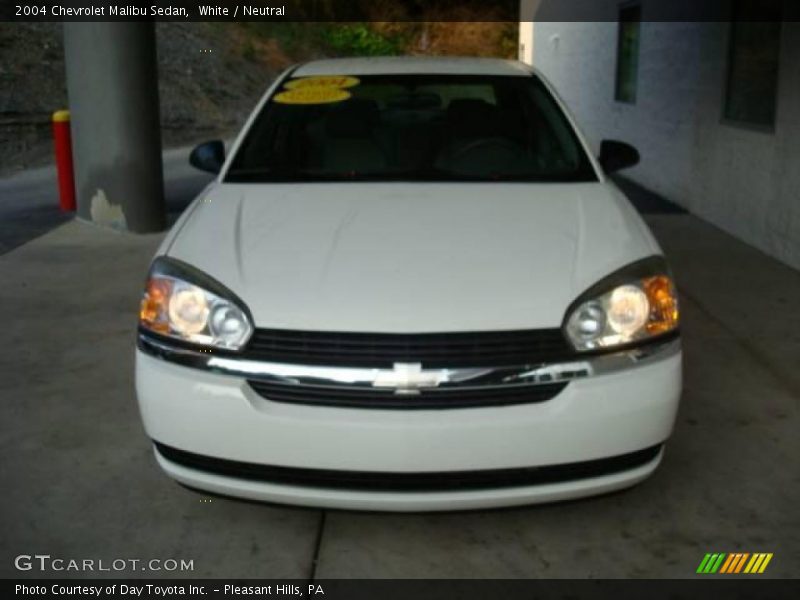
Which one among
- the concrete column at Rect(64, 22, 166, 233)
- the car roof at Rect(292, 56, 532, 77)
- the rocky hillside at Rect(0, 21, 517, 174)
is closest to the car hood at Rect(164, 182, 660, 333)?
the car roof at Rect(292, 56, 532, 77)

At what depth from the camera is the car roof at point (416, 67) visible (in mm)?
4742

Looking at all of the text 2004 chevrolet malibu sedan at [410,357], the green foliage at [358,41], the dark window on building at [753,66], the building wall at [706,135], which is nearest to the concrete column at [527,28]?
the green foliage at [358,41]

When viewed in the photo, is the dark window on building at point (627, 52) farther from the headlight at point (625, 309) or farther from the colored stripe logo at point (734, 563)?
the colored stripe logo at point (734, 563)

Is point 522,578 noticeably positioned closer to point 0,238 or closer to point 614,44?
point 0,238

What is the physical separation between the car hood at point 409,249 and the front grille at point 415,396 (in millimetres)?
182

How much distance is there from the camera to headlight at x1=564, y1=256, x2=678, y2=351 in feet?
9.82

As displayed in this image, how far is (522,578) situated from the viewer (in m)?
3.05

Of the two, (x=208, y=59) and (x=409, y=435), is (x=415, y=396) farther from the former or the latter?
(x=208, y=59)

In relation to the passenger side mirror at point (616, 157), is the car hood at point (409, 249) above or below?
below

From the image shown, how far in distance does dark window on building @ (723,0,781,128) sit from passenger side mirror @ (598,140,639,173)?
357 cm

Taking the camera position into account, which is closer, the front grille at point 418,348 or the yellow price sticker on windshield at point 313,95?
the front grille at point 418,348

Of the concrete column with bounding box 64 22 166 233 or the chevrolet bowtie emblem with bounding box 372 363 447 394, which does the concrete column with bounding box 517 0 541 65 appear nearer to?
the concrete column with bounding box 64 22 166 233

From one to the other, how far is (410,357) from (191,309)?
2.48 feet

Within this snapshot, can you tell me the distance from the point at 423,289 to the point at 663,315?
81 cm
